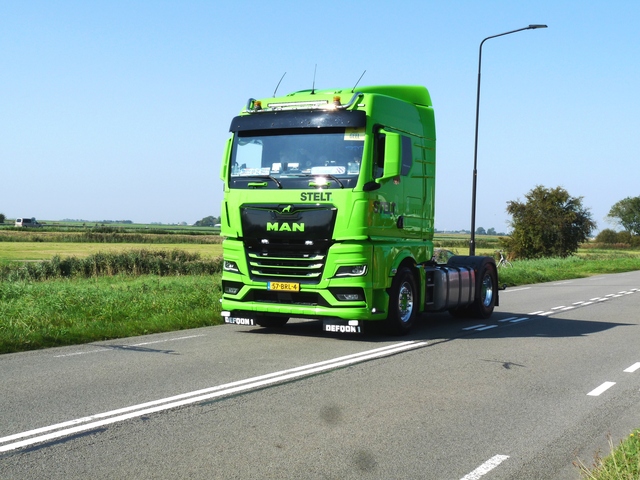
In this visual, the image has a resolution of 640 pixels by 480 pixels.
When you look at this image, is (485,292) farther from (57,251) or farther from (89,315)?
(57,251)

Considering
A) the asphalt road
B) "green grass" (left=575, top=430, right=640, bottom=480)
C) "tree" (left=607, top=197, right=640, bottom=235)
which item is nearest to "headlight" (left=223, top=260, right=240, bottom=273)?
the asphalt road

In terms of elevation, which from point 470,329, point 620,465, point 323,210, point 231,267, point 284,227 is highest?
point 323,210

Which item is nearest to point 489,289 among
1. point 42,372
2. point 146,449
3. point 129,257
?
point 42,372

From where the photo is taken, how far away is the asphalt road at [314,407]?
532 cm

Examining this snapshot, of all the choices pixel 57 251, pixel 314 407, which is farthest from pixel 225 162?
pixel 57 251

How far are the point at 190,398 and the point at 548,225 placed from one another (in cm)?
7370

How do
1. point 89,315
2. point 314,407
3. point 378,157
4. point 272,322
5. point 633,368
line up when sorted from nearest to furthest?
point 314,407 → point 633,368 → point 378,157 → point 272,322 → point 89,315

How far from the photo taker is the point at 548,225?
77062 mm

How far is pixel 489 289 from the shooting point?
16312mm

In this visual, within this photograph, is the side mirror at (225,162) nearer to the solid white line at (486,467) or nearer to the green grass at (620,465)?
the solid white line at (486,467)

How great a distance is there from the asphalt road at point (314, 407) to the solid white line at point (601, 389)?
0.02 meters

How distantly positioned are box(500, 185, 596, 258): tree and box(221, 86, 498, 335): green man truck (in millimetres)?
65922

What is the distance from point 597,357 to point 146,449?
7.31 metres

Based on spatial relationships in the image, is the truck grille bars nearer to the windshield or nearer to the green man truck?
the green man truck
